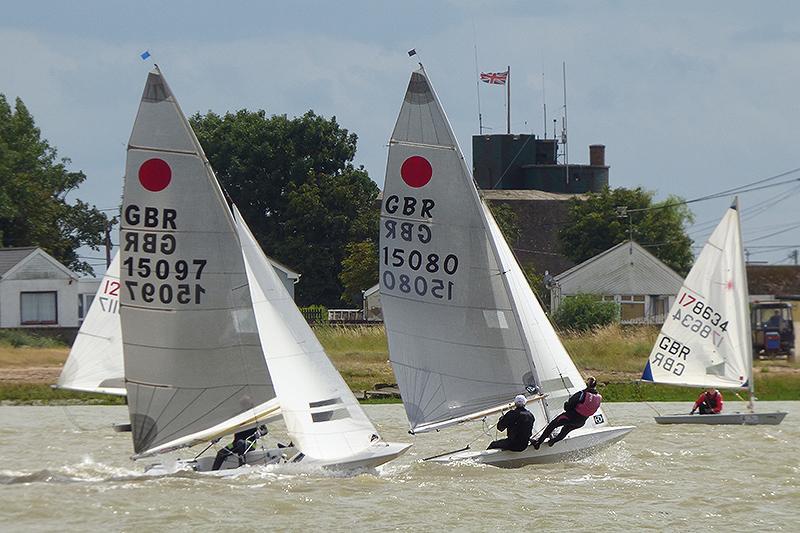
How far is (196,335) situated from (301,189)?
59126 mm

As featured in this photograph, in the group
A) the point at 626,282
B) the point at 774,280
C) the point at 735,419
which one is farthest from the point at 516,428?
the point at 774,280

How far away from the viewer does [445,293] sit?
25.3m

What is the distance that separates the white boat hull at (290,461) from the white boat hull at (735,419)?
11.2 m

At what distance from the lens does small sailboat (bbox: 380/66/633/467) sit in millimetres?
24859

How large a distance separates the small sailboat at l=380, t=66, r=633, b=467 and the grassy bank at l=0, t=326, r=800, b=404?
17065 millimetres

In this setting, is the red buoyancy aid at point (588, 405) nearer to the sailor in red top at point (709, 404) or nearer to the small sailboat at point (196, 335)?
the small sailboat at point (196, 335)

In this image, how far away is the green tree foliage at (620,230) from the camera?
83.4m

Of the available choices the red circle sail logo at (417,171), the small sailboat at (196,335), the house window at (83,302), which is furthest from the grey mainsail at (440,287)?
the house window at (83,302)

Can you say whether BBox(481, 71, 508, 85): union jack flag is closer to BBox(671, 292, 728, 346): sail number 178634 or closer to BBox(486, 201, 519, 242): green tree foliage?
BBox(486, 201, 519, 242): green tree foliage

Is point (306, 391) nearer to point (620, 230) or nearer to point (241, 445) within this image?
point (241, 445)

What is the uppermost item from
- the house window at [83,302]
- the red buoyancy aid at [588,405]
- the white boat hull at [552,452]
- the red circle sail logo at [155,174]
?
the red circle sail logo at [155,174]

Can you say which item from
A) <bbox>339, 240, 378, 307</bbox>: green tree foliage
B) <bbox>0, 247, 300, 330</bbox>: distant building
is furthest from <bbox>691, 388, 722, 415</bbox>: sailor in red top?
<bbox>339, 240, 378, 307</bbox>: green tree foliage

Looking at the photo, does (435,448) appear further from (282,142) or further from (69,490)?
(282,142)

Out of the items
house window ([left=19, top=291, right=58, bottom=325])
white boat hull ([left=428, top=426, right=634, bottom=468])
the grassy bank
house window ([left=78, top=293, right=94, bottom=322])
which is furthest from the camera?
house window ([left=78, top=293, right=94, bottom=322])
